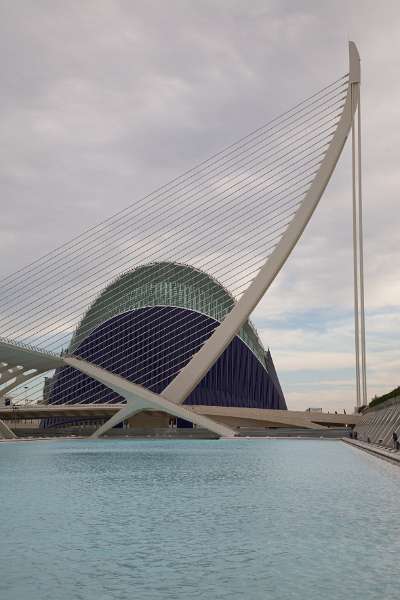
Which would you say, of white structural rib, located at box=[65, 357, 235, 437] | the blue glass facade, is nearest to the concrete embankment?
white structural rib, located at box=[65, 357, 235, 437]

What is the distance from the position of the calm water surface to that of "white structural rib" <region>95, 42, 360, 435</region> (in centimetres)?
3055

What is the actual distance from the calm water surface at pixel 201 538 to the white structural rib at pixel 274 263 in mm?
30554

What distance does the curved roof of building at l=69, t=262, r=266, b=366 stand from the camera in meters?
76.6

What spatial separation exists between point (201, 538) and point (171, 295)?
68.5m

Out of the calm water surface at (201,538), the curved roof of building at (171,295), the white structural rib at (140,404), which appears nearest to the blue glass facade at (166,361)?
the curved roof of building at (171,295)

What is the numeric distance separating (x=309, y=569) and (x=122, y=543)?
240cm

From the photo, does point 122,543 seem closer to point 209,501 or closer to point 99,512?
point 99,512

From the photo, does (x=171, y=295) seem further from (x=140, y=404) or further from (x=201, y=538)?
(x=201, y=538)

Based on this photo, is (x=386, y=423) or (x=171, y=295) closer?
(x=386, y=423)

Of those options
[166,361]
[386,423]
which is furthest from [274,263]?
[166,361]

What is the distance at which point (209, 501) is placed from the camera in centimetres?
1220

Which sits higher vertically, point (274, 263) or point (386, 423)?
point (274, 263)

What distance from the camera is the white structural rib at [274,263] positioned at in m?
46.6

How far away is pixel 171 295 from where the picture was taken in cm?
7725
